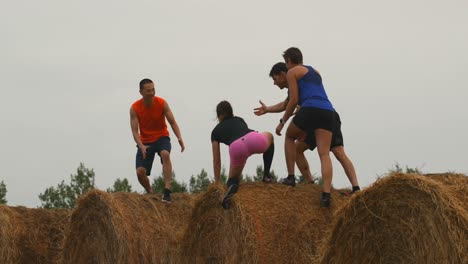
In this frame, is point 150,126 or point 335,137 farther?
point 150,126

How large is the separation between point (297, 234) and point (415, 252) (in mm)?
2228

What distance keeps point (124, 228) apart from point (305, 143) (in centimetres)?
297

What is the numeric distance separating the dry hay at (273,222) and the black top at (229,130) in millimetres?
595

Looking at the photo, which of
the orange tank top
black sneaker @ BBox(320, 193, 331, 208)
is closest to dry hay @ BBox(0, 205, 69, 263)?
the orange tank top

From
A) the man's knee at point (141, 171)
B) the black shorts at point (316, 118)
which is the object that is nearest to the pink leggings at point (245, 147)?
the black shorts at point (316, 118)

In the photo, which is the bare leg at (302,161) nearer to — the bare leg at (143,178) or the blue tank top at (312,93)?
the blue tank top at (312,93)

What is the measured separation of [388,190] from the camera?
8.21 m

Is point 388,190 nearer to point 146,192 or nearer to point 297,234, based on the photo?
point 297,234

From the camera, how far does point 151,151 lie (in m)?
12.9

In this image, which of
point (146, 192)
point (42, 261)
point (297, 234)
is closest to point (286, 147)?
point (297, 234)

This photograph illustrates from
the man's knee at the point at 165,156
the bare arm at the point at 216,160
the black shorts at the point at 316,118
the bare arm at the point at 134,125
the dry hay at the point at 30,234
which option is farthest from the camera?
the dry hay at the point at 30,234

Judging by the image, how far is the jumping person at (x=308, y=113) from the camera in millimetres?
9945

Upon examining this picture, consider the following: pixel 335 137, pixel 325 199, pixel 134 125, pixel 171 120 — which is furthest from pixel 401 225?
pixel 134 125

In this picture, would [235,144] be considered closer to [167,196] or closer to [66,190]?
[167,196]
